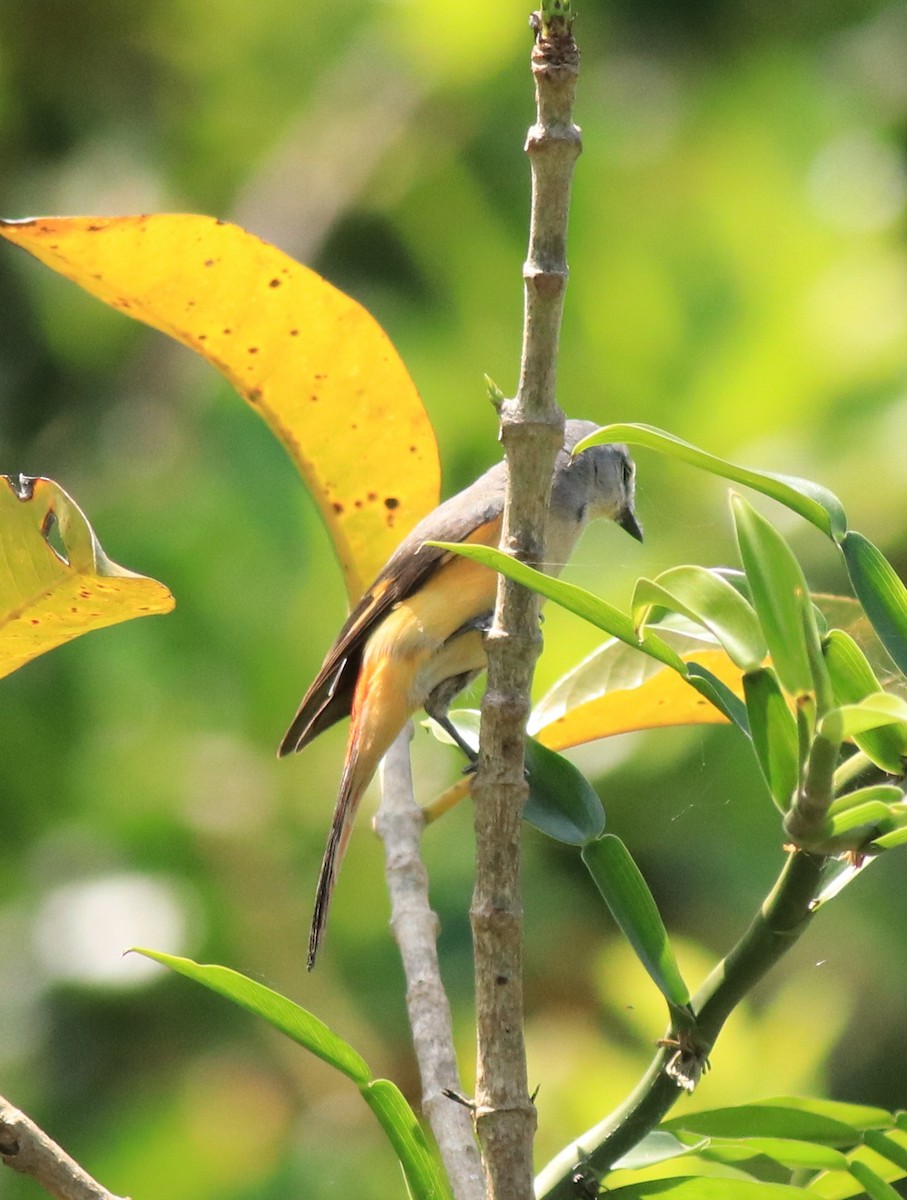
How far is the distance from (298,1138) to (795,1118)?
56.8 inches

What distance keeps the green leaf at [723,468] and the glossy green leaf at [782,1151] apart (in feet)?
1.13

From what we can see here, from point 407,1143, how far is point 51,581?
0.39 m

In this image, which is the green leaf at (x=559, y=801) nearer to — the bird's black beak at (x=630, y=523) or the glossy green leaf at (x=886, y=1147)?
the glossy green leaf at (x=886, y=1147)

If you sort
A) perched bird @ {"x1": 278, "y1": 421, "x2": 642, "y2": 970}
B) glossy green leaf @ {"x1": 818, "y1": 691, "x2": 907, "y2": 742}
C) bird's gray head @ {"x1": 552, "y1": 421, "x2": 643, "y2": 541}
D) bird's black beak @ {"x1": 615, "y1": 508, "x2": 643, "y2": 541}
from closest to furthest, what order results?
glossy green leaf @ {"x1": 818, "y1": 691, "x2": 907, "y2": 742} → perched bird @ {"x1": 278, "y1": 421, "x2": 642, "y2": 970} → bird's gray head @ {"x1": 552, "y1": 421, "x2": 643, "y2": 541} → bird's black beak @ {"x1": 615, "y1": 508, "x2": 643, "y2": 541}

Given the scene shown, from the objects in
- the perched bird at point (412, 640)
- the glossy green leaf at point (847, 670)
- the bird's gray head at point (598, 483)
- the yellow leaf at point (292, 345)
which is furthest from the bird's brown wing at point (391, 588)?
the glossy green leaf at point (847, 670)

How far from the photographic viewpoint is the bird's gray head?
6.06ft

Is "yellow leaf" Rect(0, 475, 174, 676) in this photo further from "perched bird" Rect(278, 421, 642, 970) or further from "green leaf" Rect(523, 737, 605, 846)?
"perched bird" Rect(278, 421, 642, 970)

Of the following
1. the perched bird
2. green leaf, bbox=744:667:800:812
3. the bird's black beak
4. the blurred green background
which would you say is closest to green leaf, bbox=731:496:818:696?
green leaf, bbox=744:667:800:812

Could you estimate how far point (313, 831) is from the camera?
2.21m

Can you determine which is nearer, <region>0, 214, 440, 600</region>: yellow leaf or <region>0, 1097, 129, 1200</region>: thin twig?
<region>0, 1097, 129, 1200</region>: thin twig

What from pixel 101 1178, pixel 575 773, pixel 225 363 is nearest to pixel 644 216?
pixel 225 363

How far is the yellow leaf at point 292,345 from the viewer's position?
43.2 inches

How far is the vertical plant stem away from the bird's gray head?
100cm

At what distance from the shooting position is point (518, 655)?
816mm
